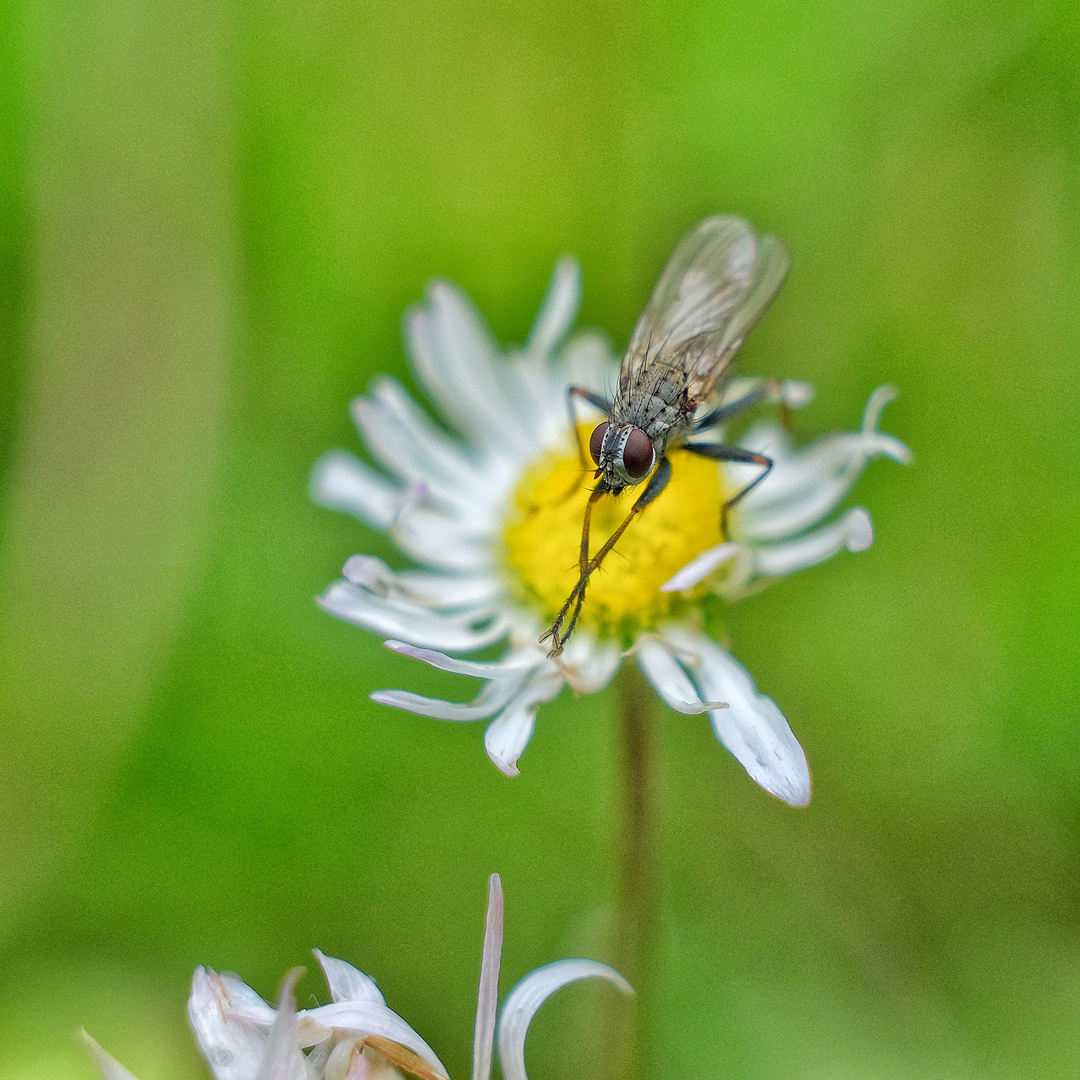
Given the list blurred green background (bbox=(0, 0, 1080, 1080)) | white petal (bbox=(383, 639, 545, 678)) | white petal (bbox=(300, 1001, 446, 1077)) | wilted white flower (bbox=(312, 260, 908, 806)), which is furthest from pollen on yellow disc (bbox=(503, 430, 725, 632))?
white petal (bbox=(300, 1001, 446, 1077))

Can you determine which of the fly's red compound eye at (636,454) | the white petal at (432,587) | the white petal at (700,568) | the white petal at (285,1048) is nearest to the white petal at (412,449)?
the white petal at (432,587)

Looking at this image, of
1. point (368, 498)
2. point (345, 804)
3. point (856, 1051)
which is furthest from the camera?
point (345, 804)

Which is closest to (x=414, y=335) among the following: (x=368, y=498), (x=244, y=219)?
(x=368, y=498)

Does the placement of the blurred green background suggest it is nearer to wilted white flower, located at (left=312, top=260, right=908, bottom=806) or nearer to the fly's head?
wilted white flower, located at (left=312, top=260, right=908, bottom=806)

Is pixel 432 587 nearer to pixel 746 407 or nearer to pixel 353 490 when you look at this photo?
pixel 353 490

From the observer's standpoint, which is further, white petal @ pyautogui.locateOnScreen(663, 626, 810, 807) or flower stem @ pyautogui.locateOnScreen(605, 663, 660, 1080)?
flower stem @ pyautogui.locateOnScreen(605, 663, 660, 1080)

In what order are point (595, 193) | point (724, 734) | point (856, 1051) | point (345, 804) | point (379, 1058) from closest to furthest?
1. point (379, 1058)
2. point (724, 734)
3. point (856, 1051)
4. point (345, 804)
5. point (595, 193)

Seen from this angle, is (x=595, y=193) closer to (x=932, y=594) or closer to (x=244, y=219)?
(x=244, y=219)
